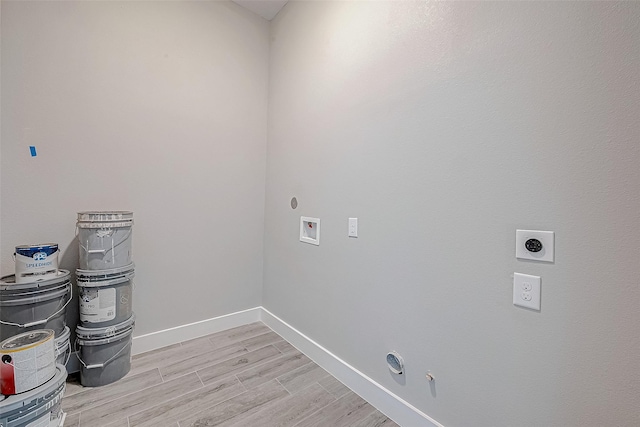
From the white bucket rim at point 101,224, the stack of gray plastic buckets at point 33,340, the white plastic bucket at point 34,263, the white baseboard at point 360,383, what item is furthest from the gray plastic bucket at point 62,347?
the white baseboard at point 360,383

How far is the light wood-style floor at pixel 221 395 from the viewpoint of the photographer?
1559mm

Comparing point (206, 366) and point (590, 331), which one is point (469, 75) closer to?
point (590, 331)

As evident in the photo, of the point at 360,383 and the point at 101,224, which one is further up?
the point at 101,224

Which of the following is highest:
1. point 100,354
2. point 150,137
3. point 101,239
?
point 150,137

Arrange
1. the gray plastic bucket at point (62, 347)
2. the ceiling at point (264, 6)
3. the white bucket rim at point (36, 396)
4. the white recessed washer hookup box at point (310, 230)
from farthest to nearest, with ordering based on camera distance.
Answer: the ceiling at point (264, 6) < the white recessed washer hookup box at point (310, 230) < the gray plastic bucket at point (62, 347) < the white bucket rim at point (36, 396)

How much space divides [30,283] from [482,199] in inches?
96.4

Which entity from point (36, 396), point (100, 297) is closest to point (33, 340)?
point (36, 396)

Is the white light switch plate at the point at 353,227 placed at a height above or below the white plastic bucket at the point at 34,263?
above

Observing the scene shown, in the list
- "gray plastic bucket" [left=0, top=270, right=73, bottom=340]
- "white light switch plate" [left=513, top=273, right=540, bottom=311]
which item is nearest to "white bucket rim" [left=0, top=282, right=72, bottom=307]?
"gray plastic bucket" [left=0, top=270, right=73, bottom=340]

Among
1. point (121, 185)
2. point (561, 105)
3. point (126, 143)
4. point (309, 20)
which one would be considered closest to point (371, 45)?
point (309, 20)

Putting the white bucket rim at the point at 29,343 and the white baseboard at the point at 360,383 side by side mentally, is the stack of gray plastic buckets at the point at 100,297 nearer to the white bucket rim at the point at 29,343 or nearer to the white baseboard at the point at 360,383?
the white bucket rim at the point at 29,343

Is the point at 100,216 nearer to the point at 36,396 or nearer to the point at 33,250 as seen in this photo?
the point at 33,250

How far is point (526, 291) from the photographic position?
3.61 feet

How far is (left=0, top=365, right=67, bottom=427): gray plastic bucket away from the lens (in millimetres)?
1149
